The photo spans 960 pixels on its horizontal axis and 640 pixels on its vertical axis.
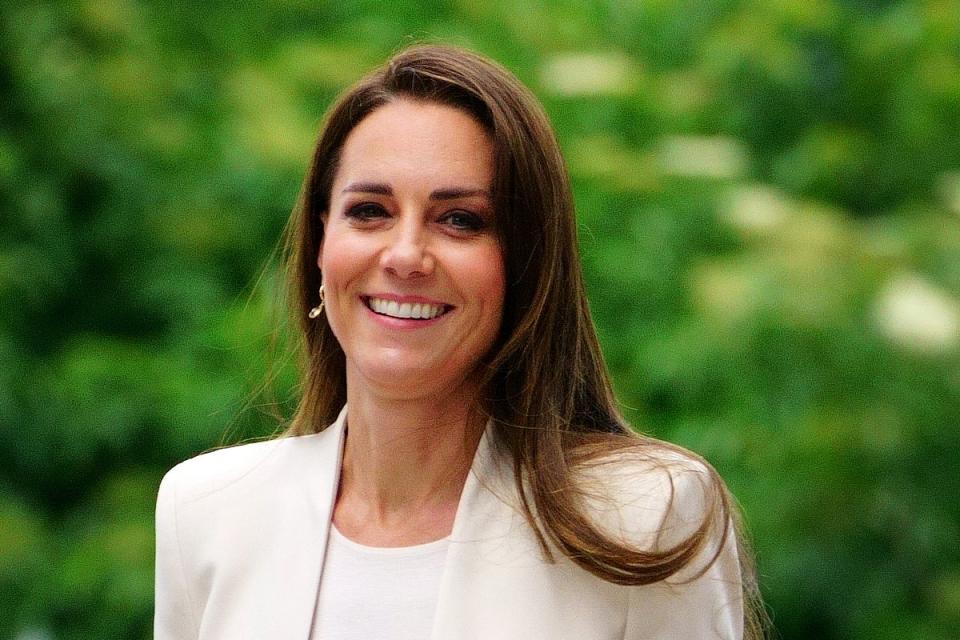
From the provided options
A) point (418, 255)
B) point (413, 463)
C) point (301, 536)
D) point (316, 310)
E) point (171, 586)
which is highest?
point (418, 255)

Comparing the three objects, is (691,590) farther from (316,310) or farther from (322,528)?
(316,310)

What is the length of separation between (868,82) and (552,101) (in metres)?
0.79

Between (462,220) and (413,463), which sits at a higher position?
(462,220)

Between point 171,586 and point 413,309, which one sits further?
point 171,586

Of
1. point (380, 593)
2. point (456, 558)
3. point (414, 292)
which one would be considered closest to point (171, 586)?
point (380, 593)

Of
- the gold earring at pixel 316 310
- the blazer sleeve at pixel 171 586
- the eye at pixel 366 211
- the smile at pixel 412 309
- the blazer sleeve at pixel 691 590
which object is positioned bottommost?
the blazer sleeve at pixel 171 586

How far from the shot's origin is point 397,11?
4703 millimetres

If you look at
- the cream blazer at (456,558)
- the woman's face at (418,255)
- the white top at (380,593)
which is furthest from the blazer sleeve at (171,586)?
the woman's face at (418,255)

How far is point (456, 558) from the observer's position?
2.09 metres

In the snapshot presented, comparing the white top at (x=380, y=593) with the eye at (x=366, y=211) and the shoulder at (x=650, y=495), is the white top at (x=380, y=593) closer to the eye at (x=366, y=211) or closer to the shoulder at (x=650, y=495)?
the shoulder at (x=650, y=495)

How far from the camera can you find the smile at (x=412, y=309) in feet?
6.84

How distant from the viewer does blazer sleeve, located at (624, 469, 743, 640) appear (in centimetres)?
201

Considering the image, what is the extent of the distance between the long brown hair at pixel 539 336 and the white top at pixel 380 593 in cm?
16

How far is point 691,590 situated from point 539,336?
1.23 ft
